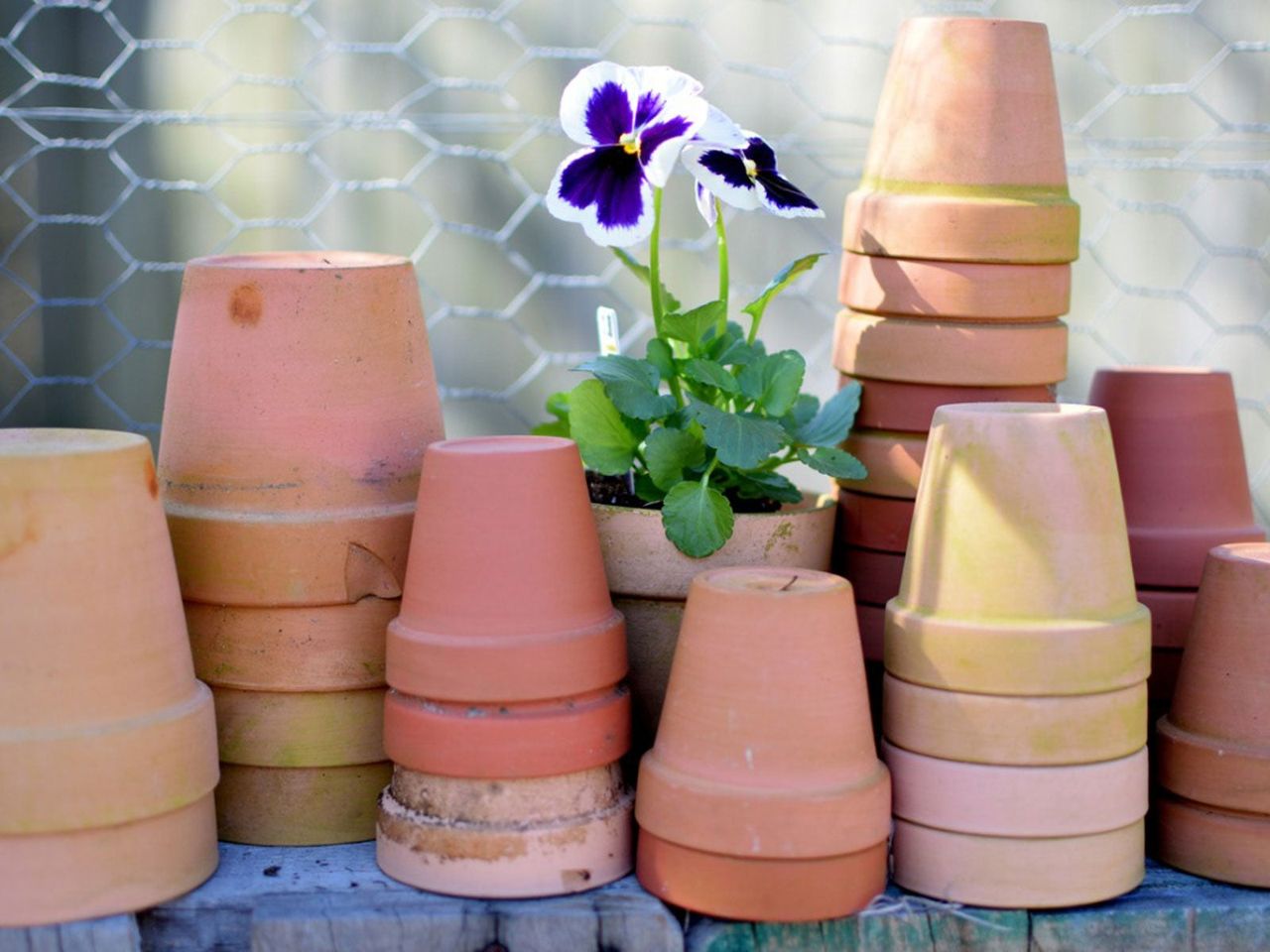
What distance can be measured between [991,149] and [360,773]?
0.65 meters

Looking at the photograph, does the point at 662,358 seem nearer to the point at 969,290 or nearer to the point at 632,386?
the point at 632,386

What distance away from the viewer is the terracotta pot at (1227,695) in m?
1.06

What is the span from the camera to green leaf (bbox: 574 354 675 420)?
46.3 inches

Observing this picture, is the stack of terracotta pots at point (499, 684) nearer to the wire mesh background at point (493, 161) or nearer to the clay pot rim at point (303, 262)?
the clay pot rim at point (303, 262)

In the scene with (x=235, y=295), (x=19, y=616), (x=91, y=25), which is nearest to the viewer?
(x=19, y=616)

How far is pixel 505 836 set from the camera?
3.37 ft

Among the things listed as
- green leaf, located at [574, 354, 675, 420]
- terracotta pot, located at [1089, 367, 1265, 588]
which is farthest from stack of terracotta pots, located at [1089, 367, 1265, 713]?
green leaf, located at [574, 354, 675, 420]

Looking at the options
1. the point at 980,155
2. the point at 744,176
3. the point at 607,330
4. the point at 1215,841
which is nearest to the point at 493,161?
the point at 607,330

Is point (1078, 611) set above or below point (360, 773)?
above

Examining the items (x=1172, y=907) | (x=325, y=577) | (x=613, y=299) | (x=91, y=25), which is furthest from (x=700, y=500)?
(x=91, y=25)

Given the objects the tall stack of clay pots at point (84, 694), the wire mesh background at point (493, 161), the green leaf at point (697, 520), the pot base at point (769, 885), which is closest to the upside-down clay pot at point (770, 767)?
the pot base at point (769, 885)

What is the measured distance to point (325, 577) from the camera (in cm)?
110

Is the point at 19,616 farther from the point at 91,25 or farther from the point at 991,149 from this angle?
the point at 91,25

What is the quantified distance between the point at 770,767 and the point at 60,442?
493 millimetres
